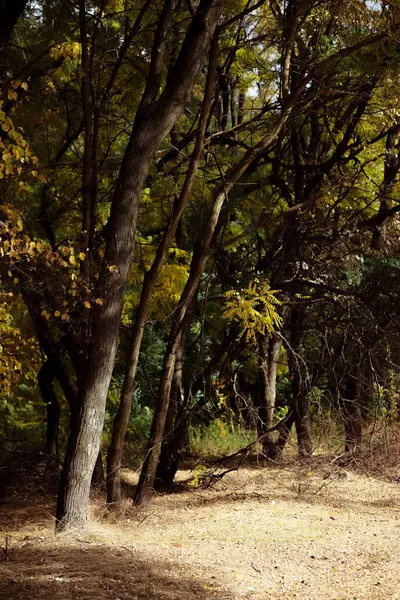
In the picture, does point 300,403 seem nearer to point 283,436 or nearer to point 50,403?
point 283,436

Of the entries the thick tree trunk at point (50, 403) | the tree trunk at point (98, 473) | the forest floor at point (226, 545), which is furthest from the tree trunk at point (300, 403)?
the thick tree trunk at point (50, 403)

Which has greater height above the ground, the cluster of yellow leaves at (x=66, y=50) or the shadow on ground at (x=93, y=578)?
the cluster of yellow leaves at (x=66, y=50)

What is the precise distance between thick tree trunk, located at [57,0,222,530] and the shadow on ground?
785 mm

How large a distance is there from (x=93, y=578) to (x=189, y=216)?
723cm

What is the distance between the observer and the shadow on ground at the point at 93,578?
4863 millimetres

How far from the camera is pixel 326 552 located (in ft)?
21.2

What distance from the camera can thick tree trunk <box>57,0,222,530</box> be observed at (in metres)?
6.83

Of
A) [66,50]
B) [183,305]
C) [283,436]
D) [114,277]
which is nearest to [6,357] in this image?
[114,277]

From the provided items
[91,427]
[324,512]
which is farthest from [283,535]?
[91,427]

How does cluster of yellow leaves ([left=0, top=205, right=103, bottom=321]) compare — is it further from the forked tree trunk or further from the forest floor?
the forest floor

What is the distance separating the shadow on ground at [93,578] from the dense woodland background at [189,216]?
0.96 m

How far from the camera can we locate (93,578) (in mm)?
5195

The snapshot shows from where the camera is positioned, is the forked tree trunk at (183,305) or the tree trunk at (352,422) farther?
the tree trunk at (352,422)

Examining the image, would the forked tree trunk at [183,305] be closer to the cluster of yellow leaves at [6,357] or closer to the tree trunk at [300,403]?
the cluster of yellow leaves at [6,357]
